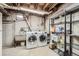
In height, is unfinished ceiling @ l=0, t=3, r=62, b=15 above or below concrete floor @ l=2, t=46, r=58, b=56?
above

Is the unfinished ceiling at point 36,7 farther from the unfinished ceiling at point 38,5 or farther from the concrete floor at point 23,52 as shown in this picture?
the concrete floor at point 23,52

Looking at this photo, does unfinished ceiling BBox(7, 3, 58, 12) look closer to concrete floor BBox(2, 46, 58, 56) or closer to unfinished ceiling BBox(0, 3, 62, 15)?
unfinished ceiling BBox(0, 3, 62, 15)

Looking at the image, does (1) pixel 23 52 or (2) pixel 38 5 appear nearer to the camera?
(2) pixel 38 5

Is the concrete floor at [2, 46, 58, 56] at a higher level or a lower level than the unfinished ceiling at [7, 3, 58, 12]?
lower

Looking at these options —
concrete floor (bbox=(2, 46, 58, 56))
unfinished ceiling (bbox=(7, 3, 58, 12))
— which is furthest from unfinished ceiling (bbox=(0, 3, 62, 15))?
concrete floor (bbox=(2, 46, 58, 56))

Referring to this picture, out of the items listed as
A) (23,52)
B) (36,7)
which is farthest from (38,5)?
(23,52)

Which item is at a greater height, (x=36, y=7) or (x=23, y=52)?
(x=36, y=7)

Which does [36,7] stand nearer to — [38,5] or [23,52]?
[38,5]

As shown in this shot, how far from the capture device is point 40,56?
2.33m

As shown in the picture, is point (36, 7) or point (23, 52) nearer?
point (36, 7)

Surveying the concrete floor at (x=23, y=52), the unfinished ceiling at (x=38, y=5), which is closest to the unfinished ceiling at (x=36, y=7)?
the unfinished ceiling at (x=38, y=5)

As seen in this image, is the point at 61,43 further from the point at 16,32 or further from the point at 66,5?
the point at 16,32

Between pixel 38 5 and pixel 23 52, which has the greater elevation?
pixel 38 5

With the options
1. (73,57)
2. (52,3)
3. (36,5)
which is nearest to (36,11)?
(36,5)
